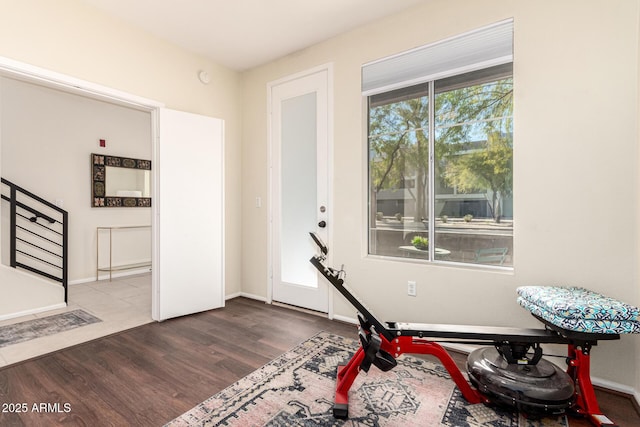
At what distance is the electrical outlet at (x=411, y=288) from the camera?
2580mm

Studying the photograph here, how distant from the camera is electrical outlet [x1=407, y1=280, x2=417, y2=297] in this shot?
8.46ft

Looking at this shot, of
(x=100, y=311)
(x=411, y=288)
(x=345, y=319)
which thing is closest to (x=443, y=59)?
(x=411, y=288)

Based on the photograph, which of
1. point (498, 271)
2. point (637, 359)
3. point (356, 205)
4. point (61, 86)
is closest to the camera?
point (637, 359)

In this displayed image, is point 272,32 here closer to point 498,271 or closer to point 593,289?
point 498,271

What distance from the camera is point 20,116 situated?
4137 mm

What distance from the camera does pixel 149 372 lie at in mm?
2074

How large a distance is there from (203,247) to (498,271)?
2.74m

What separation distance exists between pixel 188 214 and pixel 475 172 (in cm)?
269

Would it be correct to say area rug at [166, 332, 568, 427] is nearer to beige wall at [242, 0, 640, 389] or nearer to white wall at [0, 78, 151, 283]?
beige wall at [242, 0, 640, 389]

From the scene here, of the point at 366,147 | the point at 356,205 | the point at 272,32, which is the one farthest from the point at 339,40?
the point at 356,205

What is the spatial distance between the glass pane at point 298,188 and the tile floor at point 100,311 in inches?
60.5

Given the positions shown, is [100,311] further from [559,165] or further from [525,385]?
[559,165]

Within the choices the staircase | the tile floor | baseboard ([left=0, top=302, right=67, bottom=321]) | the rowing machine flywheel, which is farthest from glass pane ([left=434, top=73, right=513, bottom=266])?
the staircase

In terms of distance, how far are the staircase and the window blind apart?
12.9 feet
